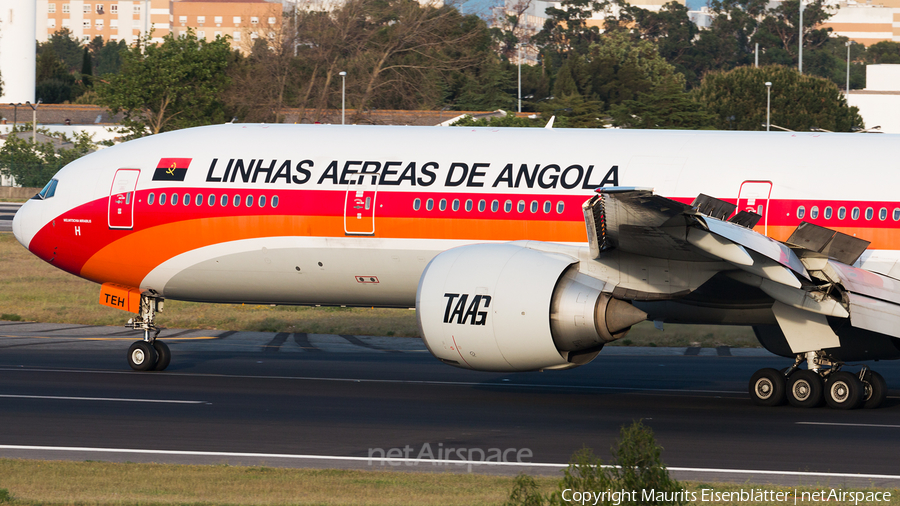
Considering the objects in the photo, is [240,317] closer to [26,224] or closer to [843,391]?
[26,224]

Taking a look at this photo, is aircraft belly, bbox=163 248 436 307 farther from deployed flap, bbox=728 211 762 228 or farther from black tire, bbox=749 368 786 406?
black tire, bbox=749 368 786 406

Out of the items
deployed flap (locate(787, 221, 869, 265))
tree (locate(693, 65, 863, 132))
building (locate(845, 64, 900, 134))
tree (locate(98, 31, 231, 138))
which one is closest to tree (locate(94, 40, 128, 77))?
tree (locate(693, 65, 863, 132))

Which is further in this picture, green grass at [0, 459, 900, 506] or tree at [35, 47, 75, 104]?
tree at [35, 47, 75, 104]

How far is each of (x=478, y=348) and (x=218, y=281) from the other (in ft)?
21.6

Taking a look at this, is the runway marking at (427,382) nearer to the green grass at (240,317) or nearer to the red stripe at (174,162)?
the red stripe at (174,162)

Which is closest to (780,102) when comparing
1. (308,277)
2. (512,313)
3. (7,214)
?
(7,214)

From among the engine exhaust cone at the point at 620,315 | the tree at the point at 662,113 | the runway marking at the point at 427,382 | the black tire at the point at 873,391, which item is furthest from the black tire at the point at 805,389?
the tree at the point at 662,113

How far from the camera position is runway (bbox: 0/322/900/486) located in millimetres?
13766

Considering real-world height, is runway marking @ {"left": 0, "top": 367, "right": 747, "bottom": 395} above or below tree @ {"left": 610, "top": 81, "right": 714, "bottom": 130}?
below

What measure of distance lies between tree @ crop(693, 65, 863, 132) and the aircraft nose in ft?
235

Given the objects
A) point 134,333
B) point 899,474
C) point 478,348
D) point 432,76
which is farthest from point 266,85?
point 899,474

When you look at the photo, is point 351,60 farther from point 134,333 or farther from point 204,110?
point 134,333

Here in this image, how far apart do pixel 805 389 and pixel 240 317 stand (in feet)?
58.8

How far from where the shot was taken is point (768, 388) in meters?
18.2
